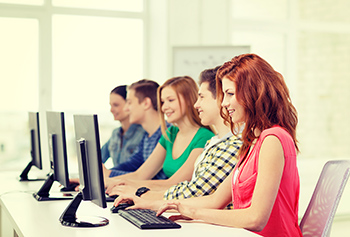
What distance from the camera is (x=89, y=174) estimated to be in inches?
77.5

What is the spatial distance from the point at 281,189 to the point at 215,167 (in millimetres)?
414

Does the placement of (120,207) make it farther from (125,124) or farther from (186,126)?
(125,124)

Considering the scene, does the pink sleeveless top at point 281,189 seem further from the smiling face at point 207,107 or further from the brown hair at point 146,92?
the brown hair at point 146,92

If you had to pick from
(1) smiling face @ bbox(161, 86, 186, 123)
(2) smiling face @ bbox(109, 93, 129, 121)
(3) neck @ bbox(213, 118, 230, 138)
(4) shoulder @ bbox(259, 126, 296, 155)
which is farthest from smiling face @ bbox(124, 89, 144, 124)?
(4) shoulder @ bbox(259, 126, 296, 155)

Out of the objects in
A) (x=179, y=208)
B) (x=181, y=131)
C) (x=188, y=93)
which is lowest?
(x=179, y=208)

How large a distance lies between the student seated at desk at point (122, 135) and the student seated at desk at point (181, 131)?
2.03ft

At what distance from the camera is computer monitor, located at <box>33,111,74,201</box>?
2420 millimetres

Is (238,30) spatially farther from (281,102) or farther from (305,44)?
(281,102)

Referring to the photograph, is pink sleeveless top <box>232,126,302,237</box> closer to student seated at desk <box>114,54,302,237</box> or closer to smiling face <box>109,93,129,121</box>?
student seated at desk <box>114,54,302,237</box>

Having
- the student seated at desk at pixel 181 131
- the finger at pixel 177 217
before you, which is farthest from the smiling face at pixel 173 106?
the finger at pixel 177 217

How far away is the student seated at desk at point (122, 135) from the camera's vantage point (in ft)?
11.9

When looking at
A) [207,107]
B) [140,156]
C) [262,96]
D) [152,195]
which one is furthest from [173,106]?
[262,96]

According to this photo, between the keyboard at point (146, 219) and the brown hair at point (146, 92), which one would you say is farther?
the brown hair at point (146, 92)

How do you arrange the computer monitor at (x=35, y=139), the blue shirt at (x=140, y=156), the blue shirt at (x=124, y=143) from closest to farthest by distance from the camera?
the computer monitor at (x=35, y=139) < the blue shirt at (x=140, y=156) < the blue shirt at (x=124, y=143)
